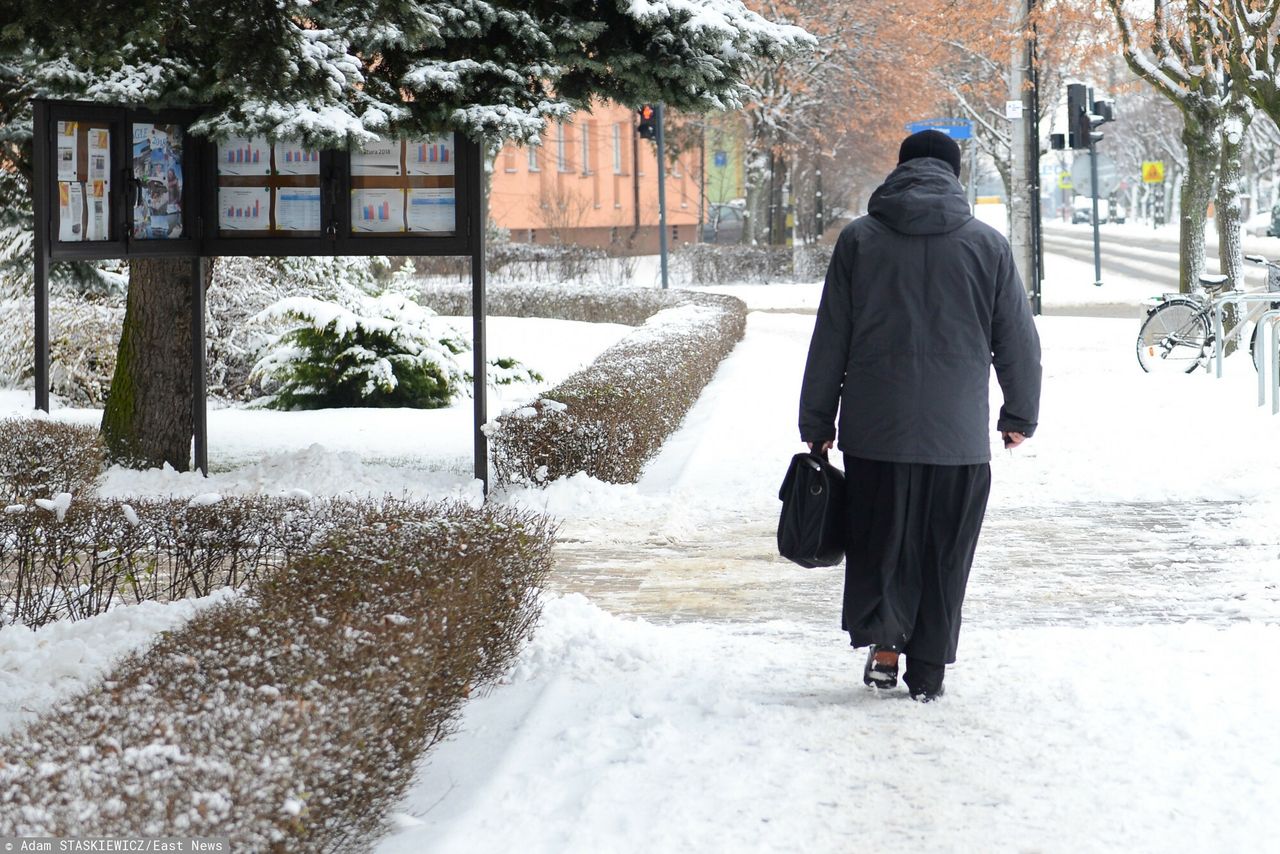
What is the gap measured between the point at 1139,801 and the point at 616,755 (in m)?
1.37

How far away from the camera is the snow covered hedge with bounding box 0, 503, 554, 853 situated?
2822mm

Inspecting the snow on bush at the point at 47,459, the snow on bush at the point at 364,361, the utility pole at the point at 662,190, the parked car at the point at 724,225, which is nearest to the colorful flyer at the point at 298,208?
the snow on bush at the point at 47,459

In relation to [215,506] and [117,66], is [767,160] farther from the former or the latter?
A: [215,506]

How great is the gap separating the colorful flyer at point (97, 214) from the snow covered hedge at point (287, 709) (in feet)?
16.2

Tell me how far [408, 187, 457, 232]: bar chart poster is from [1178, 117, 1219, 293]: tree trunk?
41.7 ft

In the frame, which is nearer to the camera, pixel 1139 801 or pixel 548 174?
pixel 1139 801

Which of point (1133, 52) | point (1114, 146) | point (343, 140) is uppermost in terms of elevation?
point (1114, 146)

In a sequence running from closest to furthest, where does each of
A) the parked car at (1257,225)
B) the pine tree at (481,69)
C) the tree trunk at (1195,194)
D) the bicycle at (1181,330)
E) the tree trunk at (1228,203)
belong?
the pine tree at (481,69)
the bicycle at (1181,330)
the tree trunk at (1228,203)
the tree trunk at (1195,194)
the parked car at (1257,225)

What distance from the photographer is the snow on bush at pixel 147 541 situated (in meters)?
5.91

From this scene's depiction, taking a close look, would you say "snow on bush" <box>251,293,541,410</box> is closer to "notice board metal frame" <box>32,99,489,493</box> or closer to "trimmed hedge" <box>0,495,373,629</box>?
"notice board metal frame" <box>32,99,489,493</box>

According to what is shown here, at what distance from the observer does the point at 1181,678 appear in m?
5.37

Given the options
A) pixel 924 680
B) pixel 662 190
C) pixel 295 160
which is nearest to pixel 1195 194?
pixel 662 190

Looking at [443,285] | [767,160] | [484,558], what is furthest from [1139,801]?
[767,160]

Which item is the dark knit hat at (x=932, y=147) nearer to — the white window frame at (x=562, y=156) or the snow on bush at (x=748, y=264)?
the snow on bush at (x=748, y=264)
